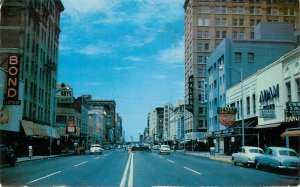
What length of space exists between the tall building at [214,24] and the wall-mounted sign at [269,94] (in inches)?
1840

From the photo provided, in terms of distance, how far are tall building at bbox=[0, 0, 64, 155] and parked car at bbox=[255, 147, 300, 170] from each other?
27.5m

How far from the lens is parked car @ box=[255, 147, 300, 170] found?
78.5 ft

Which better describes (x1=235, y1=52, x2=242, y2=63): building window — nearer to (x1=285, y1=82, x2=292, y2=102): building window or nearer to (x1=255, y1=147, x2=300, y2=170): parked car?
(x1=285, y1=82, x2=292, y2=102): building window

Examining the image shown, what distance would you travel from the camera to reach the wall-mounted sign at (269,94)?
39.5m

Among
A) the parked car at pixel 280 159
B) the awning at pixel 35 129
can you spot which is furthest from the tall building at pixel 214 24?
the parked car at pixel 280 159

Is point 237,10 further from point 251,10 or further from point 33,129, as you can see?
point 33,129

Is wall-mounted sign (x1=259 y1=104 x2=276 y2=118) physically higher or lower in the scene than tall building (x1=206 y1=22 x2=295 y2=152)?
lower

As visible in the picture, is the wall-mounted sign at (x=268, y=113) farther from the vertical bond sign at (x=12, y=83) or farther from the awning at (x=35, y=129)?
the awning at (x=35, y=129)

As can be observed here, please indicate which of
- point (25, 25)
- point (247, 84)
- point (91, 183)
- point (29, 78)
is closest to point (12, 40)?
point (25, 25)

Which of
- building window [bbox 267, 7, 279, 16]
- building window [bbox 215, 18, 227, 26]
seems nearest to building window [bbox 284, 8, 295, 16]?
building window [bbox 267, 7, 279, 16]

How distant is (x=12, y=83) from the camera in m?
36.0

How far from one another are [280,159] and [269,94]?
18.2 m

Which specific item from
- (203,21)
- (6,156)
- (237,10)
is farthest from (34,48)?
(237,10)

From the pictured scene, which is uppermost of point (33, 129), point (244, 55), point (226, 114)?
point (244, 55)
